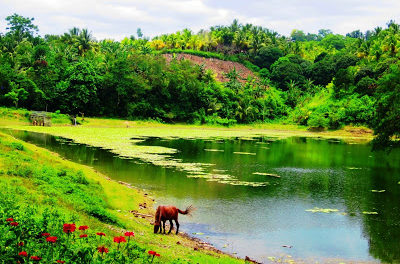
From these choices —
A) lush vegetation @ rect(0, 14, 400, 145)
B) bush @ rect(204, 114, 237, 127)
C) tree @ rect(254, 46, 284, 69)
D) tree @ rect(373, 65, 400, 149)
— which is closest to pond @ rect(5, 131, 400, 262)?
tree @ rect(373, 65, 400, 149)

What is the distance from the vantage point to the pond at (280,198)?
16594 mm

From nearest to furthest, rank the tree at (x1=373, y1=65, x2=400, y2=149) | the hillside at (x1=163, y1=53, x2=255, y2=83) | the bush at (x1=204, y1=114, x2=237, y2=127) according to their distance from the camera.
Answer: the tree at (x1=373, y1=65, x2=400, y2=149) → the bush at (x1=204, y1=114, x2=237, y2=127) → the hillside at (x1=163, y1=53, x2=255, y2=83)

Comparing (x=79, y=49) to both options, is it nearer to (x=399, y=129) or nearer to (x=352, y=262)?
(x=399, y=129)

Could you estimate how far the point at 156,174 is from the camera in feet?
95.7

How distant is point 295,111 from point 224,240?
77.6 m

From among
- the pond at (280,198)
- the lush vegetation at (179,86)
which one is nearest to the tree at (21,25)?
the lush vegetation at (179,86)

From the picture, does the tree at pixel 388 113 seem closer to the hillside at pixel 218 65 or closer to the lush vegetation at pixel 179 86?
the lush vegetation at pixel 179 86

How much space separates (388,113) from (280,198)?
1229 centimetres

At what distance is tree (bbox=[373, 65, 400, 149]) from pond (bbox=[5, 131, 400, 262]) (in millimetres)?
3374

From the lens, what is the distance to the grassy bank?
7141mm

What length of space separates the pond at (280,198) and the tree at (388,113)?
337cm

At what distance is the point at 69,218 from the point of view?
11.1 metres

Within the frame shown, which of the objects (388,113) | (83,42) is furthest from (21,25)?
(388,113)

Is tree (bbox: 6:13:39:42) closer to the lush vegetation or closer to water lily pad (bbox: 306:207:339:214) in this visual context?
the lush vegetation
